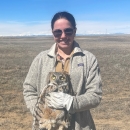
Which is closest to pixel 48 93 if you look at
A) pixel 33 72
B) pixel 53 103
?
pixel 53 103

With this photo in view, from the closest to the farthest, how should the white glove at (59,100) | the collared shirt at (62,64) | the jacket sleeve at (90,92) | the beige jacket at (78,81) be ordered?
1. the white glove at (59,100)
2. the jacket sleeve at (90,92)
3. the beige jacket at (78,81)
4. the collared shirt at (62,64)

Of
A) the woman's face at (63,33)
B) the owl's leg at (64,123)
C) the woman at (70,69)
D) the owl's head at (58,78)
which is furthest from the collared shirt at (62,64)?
the owl's leg at (64,123)

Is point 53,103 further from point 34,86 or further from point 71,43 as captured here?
point 71,43

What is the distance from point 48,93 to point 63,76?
0.20 metres

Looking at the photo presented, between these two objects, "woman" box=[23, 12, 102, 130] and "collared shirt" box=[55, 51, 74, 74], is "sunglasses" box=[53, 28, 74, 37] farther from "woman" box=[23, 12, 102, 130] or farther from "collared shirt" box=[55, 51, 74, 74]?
"collared shirt" box=[55, 51, 74, 74]

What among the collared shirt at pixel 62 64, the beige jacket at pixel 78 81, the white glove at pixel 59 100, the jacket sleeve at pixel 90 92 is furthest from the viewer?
the collared shirt at pixel 62 64

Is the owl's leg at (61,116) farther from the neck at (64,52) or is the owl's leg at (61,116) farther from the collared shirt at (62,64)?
the neck at (64,52)

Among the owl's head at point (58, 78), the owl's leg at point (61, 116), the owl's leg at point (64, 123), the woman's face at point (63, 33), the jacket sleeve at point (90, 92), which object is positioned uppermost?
the woman's face at point (63, 33)

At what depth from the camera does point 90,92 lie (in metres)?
2.45

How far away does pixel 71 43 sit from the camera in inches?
103

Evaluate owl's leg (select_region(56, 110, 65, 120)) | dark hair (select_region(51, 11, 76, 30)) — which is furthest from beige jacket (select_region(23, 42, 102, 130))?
dark hair (select_region(51, 11, 76, 30))

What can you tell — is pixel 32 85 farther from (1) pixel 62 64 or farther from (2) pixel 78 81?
(2) pixel 78 81

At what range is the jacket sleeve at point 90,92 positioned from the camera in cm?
234

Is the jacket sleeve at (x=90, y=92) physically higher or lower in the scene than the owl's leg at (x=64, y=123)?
higher
